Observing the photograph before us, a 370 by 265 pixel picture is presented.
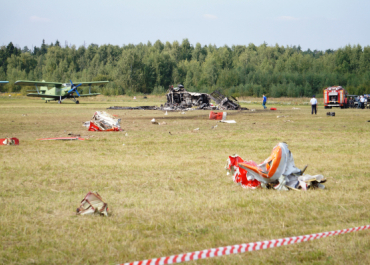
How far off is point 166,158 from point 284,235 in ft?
18.9

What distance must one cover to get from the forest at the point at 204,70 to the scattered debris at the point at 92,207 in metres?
74.1

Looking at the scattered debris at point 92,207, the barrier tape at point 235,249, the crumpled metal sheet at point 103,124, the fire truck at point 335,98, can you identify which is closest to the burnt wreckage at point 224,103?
the fire truck at point 335,98

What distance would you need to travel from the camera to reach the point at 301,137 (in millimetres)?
14133

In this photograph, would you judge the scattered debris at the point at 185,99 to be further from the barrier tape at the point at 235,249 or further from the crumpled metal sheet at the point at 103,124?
the barrier tape at the point at 235,249

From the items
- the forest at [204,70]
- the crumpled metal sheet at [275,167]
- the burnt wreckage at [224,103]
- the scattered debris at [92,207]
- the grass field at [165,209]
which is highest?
the forest at [204,70]

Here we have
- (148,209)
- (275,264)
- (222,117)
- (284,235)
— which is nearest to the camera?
(275,264)

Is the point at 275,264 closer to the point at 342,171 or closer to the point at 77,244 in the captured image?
the point at 77,244

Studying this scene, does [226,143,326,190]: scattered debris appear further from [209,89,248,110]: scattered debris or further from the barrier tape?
[209,89,248,110]: scattered debris

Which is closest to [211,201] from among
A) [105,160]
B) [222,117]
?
[105,160]

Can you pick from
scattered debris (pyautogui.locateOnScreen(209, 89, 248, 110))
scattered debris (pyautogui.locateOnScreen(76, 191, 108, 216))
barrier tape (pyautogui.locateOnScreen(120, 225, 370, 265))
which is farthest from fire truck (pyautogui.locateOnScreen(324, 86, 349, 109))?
scattered debris (pyautogui.locateOnScreen(76, 191, 108, 216))

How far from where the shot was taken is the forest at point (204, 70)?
3214 inches

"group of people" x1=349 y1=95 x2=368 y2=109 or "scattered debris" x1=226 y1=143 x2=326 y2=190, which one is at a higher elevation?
"group of people" x1=349 y1=95 x2=368 y2=109

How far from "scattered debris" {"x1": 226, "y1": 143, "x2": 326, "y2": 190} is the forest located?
72.3m

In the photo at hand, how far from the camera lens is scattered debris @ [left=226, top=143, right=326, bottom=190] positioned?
607cm
